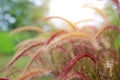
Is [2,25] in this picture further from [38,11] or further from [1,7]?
[38,11]

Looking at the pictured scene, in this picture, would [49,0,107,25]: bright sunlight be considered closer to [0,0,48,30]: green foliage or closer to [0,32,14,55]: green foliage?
[0,32,14,55]: green foliage

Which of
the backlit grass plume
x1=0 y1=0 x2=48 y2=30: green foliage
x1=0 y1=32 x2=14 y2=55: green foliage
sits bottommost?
x1=0 y1=32 x2=14 y2=55: green foliage

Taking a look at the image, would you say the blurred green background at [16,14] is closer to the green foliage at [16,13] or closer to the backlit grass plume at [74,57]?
the green foliage at [16,13]

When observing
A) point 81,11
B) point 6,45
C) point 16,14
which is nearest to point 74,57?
point 81,11

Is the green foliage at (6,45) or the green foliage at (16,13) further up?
the green foliage at (16,13)

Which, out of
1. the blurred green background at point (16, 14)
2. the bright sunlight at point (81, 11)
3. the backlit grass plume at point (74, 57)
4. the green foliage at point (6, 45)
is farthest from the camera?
the blurred green background at point (16, 14)

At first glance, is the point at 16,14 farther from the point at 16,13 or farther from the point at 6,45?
the point at 6,45

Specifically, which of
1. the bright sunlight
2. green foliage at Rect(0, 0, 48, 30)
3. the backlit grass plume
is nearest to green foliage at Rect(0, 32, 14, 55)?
the bright sunlight

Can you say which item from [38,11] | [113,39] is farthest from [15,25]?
[113,39]

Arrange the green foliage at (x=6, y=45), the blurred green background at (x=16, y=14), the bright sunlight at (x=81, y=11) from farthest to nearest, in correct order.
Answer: the blurred green background at (x=16, y=14), the green foliage at (x=6, y=45), the bright sunlight at (x=81, y=11)

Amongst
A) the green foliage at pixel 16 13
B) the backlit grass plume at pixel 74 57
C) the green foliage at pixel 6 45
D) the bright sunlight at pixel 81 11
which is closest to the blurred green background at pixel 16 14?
the green foliage at pixel 16 13

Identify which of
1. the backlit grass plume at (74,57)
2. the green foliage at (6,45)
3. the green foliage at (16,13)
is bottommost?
the green foliage at (6,45)
